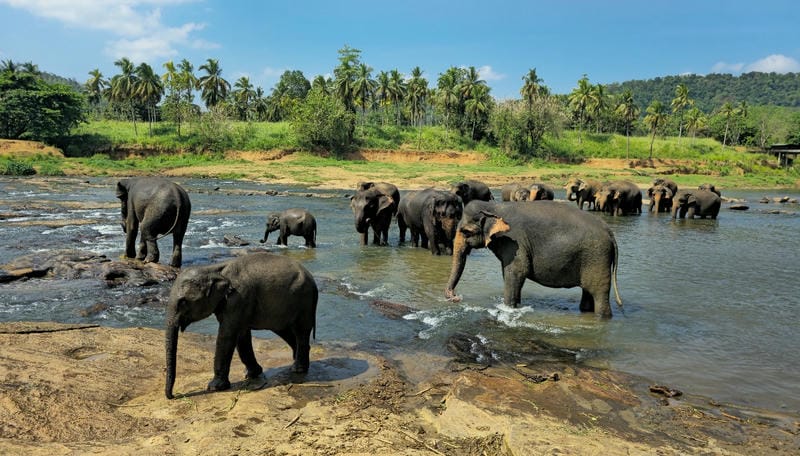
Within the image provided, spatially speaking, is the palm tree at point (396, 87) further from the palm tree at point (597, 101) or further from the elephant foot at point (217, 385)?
the elephant foot at point (217, 385)

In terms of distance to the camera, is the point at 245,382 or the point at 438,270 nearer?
the point at 245,382

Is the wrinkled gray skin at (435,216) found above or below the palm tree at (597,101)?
below

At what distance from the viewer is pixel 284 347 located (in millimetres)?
7965

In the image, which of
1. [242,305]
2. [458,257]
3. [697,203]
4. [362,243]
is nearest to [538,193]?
[697,203]

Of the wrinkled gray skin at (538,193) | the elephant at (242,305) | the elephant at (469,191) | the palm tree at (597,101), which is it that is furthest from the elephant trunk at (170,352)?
the palm tree at (597,101)

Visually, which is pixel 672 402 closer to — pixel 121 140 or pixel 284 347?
pixel 284 347

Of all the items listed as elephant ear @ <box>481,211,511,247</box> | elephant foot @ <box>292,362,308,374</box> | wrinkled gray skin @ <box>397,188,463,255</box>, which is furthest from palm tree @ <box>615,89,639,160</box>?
elephant foot @ <box>292,362,308,374</box>

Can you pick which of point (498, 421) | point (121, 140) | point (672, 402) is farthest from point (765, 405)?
point (121, 140)

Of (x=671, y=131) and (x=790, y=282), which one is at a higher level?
(x=671, y=131)

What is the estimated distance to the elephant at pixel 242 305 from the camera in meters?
5.78

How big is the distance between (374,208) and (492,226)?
767cm

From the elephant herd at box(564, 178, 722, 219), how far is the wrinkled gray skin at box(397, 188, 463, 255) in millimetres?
15995

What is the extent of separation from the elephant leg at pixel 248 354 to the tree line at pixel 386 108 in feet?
201

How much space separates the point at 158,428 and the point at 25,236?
15.6 m
